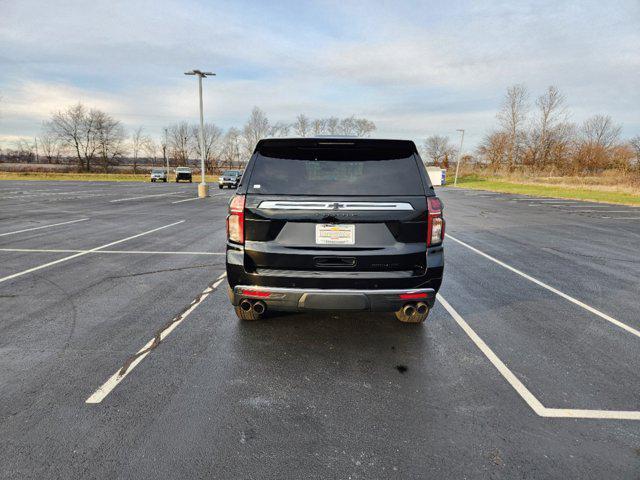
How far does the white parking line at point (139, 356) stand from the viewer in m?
2.90

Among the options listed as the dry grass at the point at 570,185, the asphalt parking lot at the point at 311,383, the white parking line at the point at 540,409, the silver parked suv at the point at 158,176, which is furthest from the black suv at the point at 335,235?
the silver parked suv at the point at 158,176

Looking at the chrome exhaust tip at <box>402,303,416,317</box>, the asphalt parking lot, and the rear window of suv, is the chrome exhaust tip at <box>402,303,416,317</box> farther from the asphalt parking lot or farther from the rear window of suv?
the rear window of suv

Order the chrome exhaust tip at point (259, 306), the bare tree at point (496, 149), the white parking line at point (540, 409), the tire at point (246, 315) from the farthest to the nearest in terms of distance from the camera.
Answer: the bare tree at point (496, 149) → the tire at point (246, 315) → the chrome exhaust tip at point (259, 306) → the white parking line at point (540, 409)

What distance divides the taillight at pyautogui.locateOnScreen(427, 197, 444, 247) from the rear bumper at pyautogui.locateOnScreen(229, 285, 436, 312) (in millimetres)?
462

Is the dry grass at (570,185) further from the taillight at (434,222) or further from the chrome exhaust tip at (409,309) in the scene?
the chrome exhaust tip at (409,309)

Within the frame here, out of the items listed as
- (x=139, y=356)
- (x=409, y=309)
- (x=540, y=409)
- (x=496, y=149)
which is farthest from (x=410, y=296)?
(x=496, y=149)

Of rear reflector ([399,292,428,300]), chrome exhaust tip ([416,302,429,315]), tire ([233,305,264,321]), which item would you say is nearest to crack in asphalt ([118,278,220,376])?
tire ([233,305,264,321])

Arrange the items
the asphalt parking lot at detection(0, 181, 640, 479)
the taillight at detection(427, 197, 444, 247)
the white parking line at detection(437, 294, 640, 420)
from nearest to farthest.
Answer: the asphalt parking lot at detection(0, 181, 640, 479) → the white parking line at detection(437, 294, 640, 420) → the taillight at detection(427, 197, 444, 247)

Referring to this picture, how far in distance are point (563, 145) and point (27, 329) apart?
233ft

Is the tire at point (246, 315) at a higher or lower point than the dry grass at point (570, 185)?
lower

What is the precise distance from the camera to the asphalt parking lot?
2.27m

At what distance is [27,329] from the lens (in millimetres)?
4023

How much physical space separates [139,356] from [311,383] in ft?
5.54

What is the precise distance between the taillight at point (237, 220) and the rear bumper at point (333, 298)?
1.56 ft
